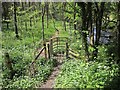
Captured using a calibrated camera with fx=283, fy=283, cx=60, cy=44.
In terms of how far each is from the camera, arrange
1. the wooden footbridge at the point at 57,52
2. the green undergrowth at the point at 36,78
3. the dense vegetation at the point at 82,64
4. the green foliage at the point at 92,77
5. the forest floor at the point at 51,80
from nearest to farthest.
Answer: the green foliage at the point at 92,77
the dense vegetation at the point at 82,64
the forest floor at the point at 51,80
the green undergrowth at the point at 36,78
the wooden footbridge at the point at 57,52

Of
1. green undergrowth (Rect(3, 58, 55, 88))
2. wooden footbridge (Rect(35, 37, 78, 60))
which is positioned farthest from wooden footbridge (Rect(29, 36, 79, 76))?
green undergrowth (Rect(3, 58, 55, 88))

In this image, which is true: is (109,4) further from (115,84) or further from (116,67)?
(115,84)

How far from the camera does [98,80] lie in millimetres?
8164

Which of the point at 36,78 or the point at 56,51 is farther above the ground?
the point at 56,51

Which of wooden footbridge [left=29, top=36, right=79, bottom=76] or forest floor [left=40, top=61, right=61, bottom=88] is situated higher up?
wooden footbridge [left=29, top=36, right=79, bottom=76]

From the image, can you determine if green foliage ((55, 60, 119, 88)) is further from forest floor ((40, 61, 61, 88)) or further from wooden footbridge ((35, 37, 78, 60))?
wooden footbridge ((35, 37, 78, 60))

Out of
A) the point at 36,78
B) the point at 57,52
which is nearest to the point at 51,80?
the point at 36,78

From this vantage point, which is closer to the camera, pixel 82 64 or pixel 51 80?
pixel 82 64

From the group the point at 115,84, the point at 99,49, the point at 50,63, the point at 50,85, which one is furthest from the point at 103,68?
the point at 50,63

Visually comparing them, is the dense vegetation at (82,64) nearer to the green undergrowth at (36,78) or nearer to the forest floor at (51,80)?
the green undergrowth at (36,78)

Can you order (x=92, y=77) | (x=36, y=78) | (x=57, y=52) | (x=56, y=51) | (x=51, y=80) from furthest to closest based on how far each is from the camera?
(x=56, y=51) < (x=57, y=52) < (x=36, y=78) < (x=51, y=80) < (x=92, y=77)

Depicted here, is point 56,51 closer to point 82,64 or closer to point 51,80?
point 51,80

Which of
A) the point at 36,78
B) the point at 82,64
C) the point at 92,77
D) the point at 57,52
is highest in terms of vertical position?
the point at 92,77

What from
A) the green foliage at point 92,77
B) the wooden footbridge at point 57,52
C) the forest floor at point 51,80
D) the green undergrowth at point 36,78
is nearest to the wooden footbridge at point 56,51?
A: the wooden footbridge at point 57,52
